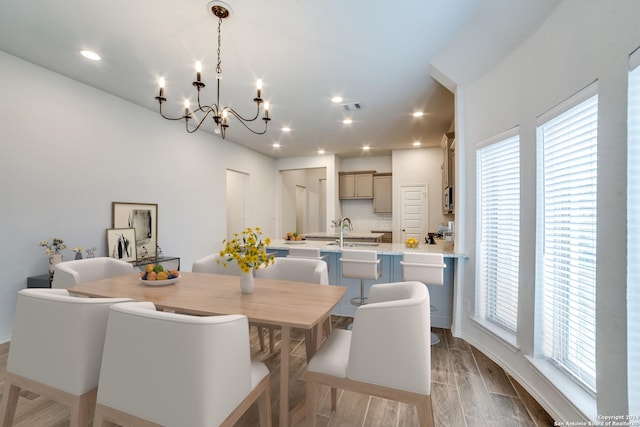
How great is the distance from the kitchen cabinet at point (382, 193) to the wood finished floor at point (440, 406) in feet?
16.6

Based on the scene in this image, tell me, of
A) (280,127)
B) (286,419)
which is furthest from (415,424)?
(280,127)

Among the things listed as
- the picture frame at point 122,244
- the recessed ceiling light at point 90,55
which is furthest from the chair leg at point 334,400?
the recessed ceiling light at point 90,55

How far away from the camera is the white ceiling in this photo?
2084 millimetres

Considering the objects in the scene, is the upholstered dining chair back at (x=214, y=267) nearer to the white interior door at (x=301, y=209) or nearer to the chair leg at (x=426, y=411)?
Result: the chair leg at (x=426, y=411)

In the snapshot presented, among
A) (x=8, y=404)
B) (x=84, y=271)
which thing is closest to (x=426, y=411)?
(x=8, y=404)

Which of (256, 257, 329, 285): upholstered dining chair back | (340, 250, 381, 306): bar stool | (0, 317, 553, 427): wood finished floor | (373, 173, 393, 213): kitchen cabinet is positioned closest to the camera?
(0, 317, 553, 427): wood finished floor

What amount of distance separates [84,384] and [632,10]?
294cm

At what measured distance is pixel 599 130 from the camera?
143 cm

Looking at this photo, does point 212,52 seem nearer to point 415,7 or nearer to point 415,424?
point 415,7

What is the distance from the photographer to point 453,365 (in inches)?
96.3

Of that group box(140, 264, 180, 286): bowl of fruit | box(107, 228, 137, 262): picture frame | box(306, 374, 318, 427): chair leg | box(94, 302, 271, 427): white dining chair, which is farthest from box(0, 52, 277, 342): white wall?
box(306, 374, 318, 427): chair leg

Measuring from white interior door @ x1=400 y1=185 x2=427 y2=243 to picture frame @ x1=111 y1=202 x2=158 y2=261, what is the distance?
16.7 feet

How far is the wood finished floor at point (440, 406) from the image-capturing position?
1.74m

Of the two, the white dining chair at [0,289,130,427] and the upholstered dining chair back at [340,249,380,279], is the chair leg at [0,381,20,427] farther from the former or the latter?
the upholstered dining chair back at [340,249,380,279]
